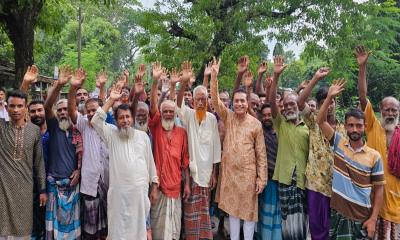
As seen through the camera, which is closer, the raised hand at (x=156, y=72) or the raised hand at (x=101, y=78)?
the raised hand at (x=156, y=72)

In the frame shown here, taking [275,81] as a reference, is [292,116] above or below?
below

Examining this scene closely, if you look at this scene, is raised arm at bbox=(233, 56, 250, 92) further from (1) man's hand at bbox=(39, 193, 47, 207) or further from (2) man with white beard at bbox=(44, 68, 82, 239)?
(1) man's hand at bbox=(39, 193, 47, 207)

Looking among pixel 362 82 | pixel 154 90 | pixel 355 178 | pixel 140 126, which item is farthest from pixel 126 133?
pixel 362 82

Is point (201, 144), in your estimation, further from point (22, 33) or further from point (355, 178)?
point (22, 33)

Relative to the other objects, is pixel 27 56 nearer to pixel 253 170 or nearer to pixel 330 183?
pixel 253 170

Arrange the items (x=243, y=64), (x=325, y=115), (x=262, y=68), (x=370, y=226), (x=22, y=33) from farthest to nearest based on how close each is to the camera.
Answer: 1. (x=22, y=33)
2. (x=262, y=68)
3. (x=243, y=64)
4. (x=325, y=115)
5. (x=370, y=226)

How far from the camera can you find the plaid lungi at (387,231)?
4.02 meters

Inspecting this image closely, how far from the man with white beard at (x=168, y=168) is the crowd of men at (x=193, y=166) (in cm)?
1

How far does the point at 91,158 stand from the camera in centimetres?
437

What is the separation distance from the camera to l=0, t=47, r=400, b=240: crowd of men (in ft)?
12.9

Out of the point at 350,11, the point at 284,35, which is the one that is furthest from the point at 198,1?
the point at 350,11

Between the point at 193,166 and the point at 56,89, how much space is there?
1.78 metres

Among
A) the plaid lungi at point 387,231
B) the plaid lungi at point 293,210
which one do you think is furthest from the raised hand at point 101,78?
the plaid lungi at point 387,231

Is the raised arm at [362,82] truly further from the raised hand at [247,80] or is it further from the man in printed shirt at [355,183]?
Result: the raised hand at [247,80]
